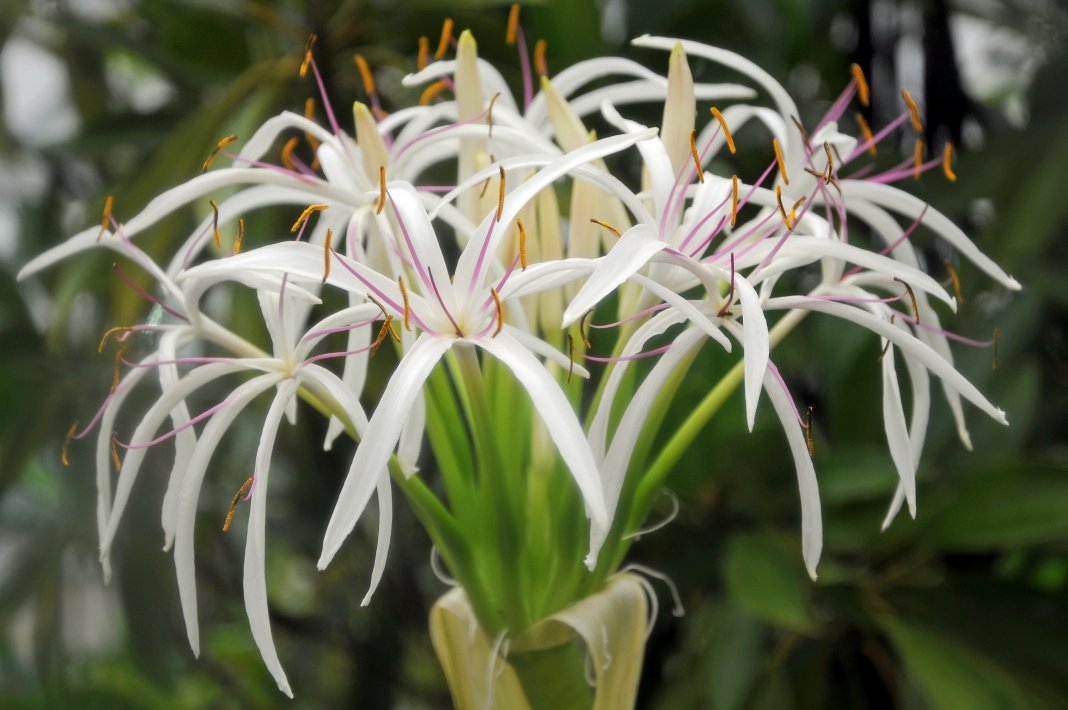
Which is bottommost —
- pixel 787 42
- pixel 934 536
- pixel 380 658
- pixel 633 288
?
pixel 380 658

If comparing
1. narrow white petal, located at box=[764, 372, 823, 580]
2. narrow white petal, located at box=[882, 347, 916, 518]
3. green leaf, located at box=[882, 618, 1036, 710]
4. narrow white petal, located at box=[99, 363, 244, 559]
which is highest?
narrow white petal, located at box=[99, 363, 244, 559]

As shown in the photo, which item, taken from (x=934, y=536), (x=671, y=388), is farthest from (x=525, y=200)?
(x=934, y=536)

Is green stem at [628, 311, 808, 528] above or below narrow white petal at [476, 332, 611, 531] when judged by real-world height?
below

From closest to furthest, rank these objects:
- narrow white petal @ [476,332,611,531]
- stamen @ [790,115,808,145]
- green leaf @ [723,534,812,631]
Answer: narrow white petal @ [476,332,611,531]
stamen @ [790,115,808,145]
green leaf @ [723,534,812,631]

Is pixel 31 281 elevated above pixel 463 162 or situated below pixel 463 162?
below

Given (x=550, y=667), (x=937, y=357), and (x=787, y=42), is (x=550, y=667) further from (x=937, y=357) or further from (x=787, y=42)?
(x=787, y=42)

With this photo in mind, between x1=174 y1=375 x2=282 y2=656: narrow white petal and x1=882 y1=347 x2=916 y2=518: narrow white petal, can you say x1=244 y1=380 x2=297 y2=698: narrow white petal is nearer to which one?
x1=174 y1=375 x2=282 y2=656: narrow white petal

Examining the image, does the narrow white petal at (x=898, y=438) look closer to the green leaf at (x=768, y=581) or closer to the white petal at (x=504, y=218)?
the white petal at (x=504, y=218)

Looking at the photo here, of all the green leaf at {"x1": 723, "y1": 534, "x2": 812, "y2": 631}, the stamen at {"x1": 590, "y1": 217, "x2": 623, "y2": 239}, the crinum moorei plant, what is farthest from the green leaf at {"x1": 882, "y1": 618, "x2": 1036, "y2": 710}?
the stamen at {"x1": 590, "y1": 217, "x2": 623, "y2": 239}

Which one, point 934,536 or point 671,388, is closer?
point 671,388
